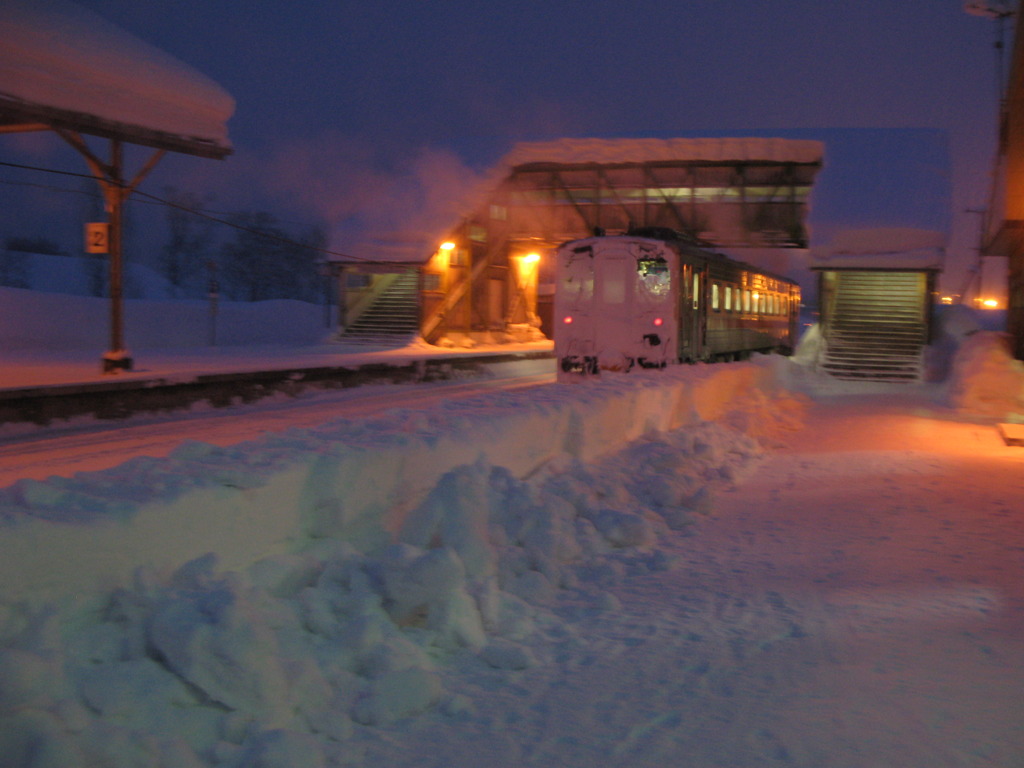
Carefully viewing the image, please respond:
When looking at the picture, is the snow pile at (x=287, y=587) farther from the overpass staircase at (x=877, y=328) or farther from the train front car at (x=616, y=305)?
the overpass staircase at (x=877, y=328)

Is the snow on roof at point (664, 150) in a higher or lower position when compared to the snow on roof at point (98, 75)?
higher

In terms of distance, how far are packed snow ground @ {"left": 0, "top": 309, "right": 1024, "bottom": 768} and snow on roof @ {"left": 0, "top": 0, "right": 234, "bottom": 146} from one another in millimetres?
9408

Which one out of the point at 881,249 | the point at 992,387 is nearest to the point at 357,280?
the point at 881,249

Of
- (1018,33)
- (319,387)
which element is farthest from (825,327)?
(319,387)

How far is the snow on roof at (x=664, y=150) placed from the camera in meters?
29.8

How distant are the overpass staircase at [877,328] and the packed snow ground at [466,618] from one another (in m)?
19.6

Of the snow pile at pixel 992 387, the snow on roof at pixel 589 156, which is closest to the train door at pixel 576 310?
the snow pile at pixel 992 387

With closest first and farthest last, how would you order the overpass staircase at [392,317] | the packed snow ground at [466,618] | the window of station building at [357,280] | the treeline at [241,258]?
1. the packed snow ground at [466,618]
2. the overpass staircase at [392,317]
3. the window of station building at [357,280]
4. the treeline at [241,258]

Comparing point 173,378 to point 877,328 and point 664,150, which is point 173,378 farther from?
point 877,328

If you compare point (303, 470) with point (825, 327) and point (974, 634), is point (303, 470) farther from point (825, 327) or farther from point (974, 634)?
point (825, 327)

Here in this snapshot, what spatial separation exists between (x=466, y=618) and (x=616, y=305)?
1504 centimetres

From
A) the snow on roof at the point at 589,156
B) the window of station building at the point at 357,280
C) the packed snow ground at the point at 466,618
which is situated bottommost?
the packed snow ground at the point at 466,618

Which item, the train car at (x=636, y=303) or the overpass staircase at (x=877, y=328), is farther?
the overpass staircase at (x=877, y=328)

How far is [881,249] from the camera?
96.7 ft
